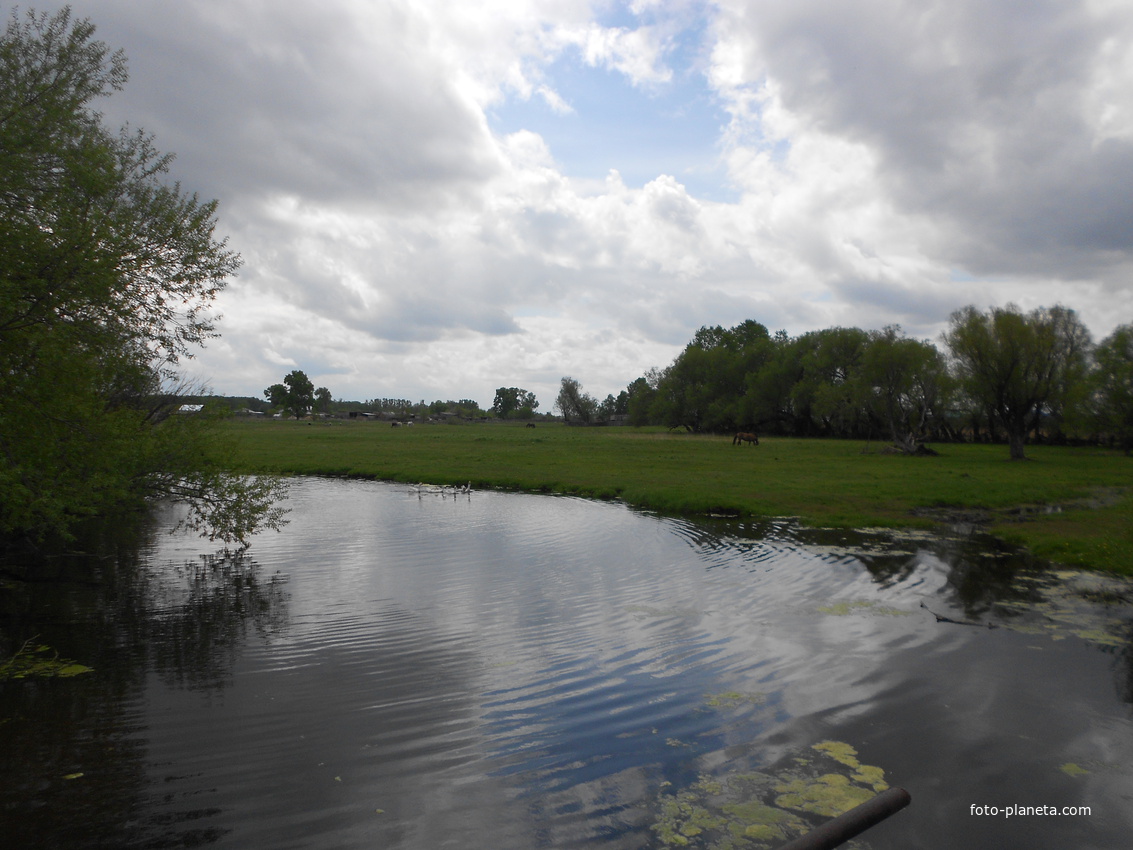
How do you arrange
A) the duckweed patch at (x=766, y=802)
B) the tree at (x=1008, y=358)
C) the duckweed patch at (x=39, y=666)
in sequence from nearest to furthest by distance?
the duckweed patch at (x=766, y=802) → the duckweed patch at (x=39, y=666) → the tree at (x=1008, y=358)

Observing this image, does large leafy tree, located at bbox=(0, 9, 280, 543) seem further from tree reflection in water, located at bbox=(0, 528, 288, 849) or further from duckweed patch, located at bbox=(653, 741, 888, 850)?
duckweed patch, located at bbox=(653, 741, 888, 850)

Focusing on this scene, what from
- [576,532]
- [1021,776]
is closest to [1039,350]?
[576,532]

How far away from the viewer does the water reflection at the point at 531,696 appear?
20.6 ft

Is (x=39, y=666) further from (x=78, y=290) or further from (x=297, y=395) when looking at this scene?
(x=297, y=395)

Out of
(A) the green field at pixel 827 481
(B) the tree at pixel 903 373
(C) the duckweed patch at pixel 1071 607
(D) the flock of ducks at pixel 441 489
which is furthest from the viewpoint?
(B) the tree at pixel 903 373

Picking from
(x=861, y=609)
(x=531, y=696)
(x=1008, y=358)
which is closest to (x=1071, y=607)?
(x=861, y=609)

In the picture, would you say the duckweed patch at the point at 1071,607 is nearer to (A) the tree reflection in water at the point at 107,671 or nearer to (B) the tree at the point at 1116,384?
(A) the tree reflection in water at the point at 107,671

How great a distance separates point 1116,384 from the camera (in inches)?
2080

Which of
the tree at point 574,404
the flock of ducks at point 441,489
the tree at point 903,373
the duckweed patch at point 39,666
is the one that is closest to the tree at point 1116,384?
the tree at point 903,373

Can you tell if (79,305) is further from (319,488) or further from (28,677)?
(319,488)

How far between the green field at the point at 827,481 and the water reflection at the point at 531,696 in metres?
5.74

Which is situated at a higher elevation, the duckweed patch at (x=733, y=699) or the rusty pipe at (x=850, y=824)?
the rusty pipe at (x=850, y=824)

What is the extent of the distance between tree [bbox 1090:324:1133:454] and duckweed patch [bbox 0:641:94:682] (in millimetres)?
65565

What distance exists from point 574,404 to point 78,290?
16882 centimetres
